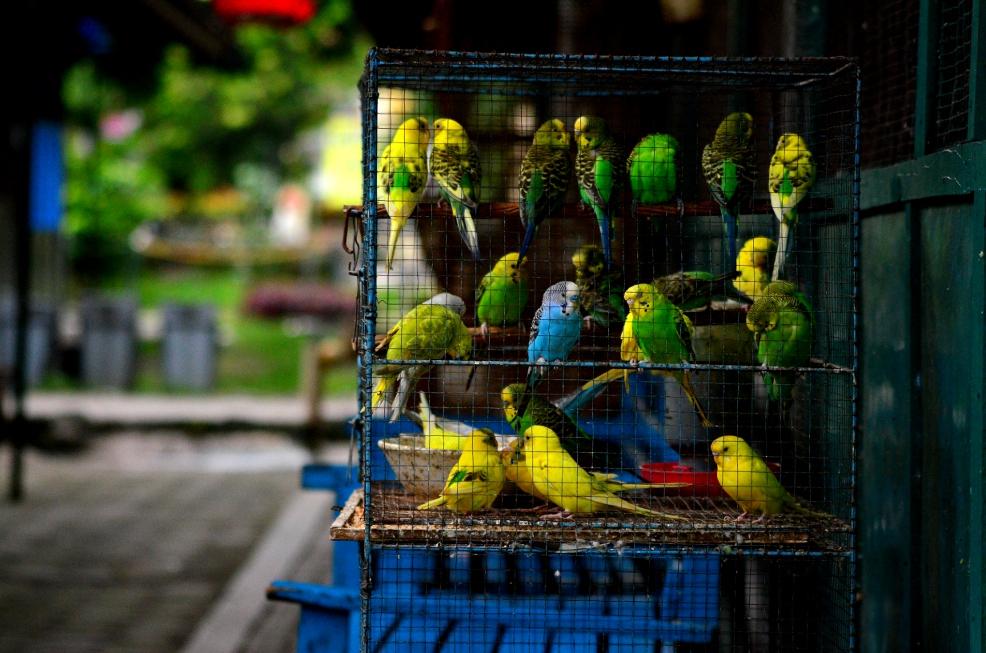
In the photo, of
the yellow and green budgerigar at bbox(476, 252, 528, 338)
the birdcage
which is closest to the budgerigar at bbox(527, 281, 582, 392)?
the birdcage

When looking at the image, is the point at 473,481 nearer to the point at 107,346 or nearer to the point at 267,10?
the point at 267,10

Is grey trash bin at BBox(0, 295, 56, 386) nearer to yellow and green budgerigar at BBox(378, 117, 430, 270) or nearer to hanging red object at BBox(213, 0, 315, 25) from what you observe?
hanging red object at BBox(213, 0, 315, 25)

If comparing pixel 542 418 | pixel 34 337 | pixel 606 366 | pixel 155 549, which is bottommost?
pixel 155 549

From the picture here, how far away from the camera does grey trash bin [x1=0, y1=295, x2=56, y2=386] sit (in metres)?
10.5

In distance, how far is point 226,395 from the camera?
11180 millimetres

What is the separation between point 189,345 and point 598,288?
894 cm

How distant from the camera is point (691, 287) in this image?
2744 millimetres

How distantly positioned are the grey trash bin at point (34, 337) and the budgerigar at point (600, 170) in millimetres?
9131

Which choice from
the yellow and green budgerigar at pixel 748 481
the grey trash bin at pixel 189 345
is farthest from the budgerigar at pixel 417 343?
the grey trash bin at pixel 189 345

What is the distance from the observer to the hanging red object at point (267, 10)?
20.0 feet

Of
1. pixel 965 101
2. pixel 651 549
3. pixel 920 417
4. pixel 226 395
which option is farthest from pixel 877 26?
pixel 226 395

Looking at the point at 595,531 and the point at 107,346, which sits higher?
the point at 107,346

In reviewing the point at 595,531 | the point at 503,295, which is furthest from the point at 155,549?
the point at 595,531

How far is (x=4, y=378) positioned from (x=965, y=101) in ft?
26.4
